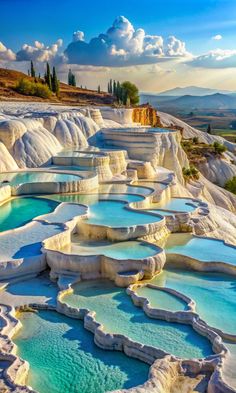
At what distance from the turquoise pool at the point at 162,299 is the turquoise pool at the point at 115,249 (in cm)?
93

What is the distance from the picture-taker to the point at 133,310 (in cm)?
766

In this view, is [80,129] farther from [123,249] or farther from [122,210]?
[123,249]

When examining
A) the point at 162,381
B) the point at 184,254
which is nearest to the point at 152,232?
the point at 184,254

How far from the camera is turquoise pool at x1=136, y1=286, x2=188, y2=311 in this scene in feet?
25.4

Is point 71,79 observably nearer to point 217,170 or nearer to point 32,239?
point 217,170

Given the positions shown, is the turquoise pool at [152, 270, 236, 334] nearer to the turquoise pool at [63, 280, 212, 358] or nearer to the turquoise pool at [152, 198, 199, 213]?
the turquoise pool at [63, 280, 212, 358]

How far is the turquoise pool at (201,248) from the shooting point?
33.8ft

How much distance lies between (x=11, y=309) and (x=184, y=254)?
4371 millimetres

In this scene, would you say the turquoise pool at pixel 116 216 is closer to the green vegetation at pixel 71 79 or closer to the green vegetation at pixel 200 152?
the green vegetation at pixel 200 152

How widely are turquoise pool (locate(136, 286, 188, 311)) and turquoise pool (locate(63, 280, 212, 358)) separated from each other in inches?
12.8

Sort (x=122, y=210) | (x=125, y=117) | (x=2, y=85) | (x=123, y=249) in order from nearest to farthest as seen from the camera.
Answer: (x=123, y=249)
(x=122, y=210)
(x=125, y=117)
(x=2, y=85)

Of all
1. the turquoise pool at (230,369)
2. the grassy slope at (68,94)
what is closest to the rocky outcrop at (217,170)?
the grassy slope at (68,94)

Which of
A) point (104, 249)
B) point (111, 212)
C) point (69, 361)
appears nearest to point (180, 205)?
point (111, 212)

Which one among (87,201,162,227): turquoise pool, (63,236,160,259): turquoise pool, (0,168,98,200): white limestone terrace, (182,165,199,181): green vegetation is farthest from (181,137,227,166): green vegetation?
(63,236,160,259): turquoise pool
